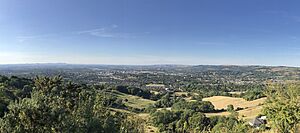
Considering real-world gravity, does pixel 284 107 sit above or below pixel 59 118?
below

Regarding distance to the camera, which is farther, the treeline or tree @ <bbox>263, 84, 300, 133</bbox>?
tree @ <bbox>263, 84, 300, 133</bbox>

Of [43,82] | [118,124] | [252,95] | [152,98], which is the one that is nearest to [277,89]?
[118,124]

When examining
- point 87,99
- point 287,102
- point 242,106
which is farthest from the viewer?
point 242,106

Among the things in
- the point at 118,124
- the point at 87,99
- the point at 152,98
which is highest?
the point at 87,99

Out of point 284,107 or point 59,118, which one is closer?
point 59,118

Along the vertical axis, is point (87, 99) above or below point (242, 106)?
above

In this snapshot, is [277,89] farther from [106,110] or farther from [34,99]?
[34,99]

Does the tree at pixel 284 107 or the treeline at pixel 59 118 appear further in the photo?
the tree at pixel 284 107

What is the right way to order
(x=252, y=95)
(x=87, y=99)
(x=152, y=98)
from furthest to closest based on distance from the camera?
(x=152, y=98), (x=252, y=95), (x=87, y=99)
